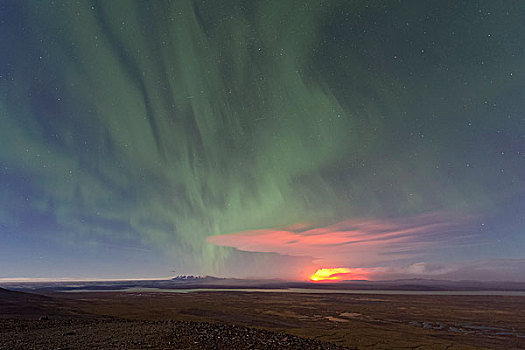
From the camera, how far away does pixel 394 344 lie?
35.1 meters

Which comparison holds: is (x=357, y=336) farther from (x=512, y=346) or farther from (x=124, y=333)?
(x=124, y=333)

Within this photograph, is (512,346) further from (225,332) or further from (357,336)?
(225,332)

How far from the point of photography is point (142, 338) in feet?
86.3

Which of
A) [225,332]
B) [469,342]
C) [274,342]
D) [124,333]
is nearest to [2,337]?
[124,333]

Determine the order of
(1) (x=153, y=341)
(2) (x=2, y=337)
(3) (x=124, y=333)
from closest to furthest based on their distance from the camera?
(1) (x=153, y=341), (2) (x=2, y=337), (3) (x=124, y=333)

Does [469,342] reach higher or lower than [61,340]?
lower

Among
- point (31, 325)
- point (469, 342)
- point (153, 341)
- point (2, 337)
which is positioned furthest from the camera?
point (469, 342)

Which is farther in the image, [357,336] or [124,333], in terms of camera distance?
[357,336]

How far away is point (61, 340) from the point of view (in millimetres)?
25875

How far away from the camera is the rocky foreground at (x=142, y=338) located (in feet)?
79.5

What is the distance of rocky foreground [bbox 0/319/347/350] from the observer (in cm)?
2422

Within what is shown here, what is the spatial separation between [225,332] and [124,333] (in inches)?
385

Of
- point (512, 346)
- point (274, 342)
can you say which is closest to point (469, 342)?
point (512, 346)

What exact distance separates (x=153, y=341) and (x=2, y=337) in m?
14.5
